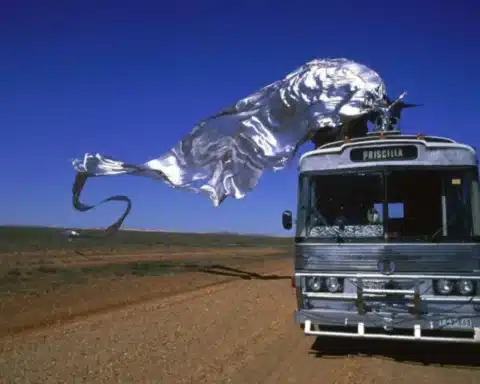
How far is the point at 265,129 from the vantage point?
14445mm

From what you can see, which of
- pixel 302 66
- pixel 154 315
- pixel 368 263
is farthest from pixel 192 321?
pixel 302 66

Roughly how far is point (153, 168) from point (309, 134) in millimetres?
4326

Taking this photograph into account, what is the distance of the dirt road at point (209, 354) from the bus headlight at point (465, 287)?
114 centimetres

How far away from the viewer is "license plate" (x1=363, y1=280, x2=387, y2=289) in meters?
7.70

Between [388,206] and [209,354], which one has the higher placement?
[388,206]

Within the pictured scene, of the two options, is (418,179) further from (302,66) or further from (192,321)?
(302,66)

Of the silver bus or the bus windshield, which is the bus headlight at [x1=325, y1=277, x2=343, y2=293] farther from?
the bus windshield

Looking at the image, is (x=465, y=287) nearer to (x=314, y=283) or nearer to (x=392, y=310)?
(x=392, y=310)

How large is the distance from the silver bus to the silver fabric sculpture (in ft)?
17.8

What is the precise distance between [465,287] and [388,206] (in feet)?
4.97

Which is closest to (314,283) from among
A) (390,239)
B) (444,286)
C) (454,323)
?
(390,239)

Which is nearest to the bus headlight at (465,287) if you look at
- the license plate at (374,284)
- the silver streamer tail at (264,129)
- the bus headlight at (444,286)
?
the bus headlight at (444,286)

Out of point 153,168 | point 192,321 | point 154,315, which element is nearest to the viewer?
point 192,321

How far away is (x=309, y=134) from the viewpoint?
14086mm
